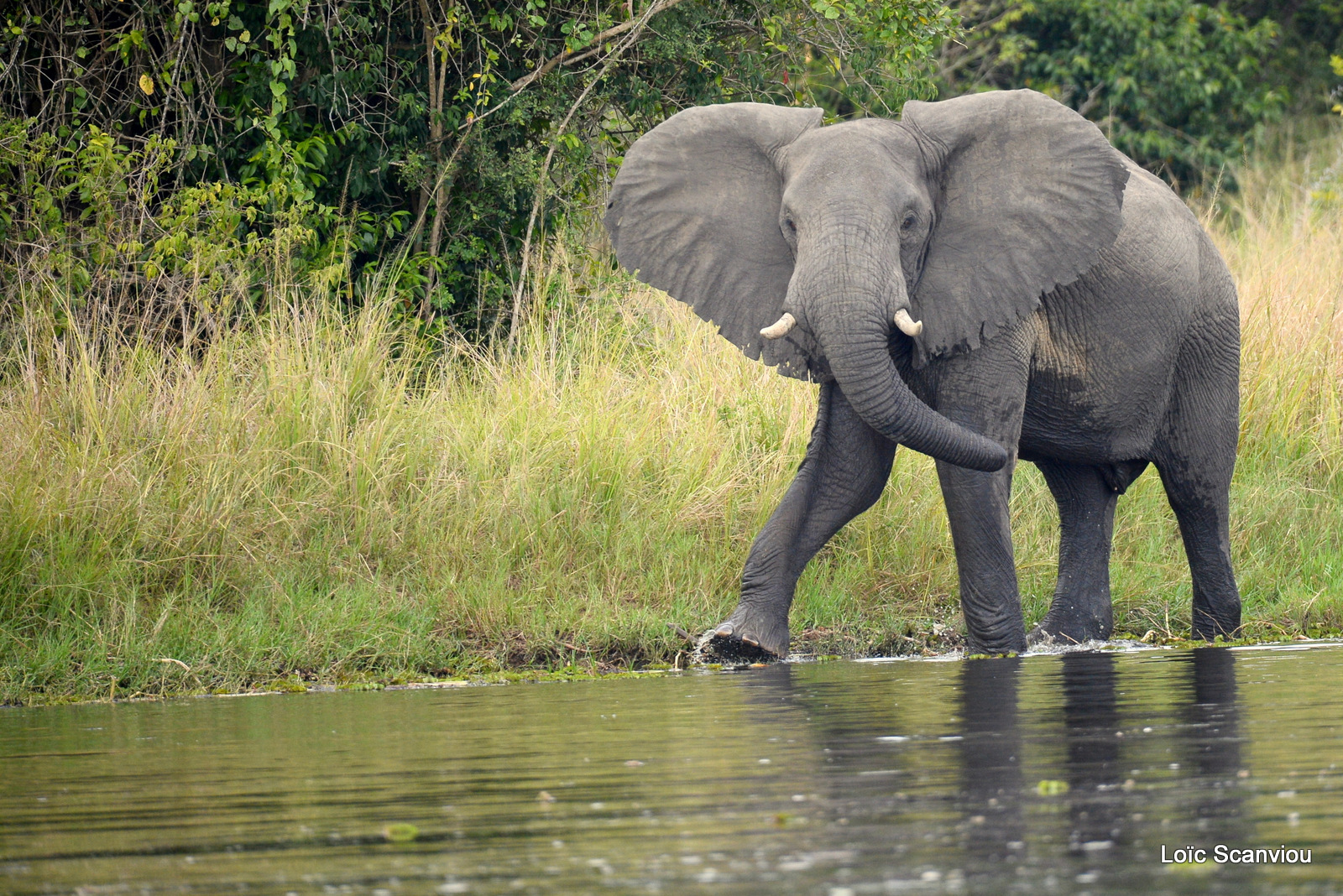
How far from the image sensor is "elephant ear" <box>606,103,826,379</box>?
25.4ft

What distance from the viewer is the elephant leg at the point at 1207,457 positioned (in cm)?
888

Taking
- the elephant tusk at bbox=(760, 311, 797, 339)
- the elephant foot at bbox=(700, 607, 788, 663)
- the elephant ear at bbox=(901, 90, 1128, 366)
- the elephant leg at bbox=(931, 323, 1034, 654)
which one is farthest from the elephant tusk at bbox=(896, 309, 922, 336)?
the elephant foot at bbox=(700, 607, 788, 663)

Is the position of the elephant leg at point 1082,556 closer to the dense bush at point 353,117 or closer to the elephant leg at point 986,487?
the elephant leg at point 986,487

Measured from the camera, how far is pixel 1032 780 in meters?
4.28

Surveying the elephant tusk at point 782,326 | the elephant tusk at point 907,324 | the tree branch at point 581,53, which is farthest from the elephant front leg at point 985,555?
the tree branch at point 581,53

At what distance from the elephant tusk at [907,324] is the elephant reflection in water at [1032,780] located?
1290 mm

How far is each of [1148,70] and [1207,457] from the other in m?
11.8

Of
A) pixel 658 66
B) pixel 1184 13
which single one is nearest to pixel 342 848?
pixel 658 66

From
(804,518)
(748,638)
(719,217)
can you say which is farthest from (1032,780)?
(719,217)

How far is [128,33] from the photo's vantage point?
11.0 metres

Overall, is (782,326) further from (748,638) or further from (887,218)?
(748,638)

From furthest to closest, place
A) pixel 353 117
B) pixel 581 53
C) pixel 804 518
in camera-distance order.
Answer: pixel 581 53 → pixel 353 117 → pixel 804 518

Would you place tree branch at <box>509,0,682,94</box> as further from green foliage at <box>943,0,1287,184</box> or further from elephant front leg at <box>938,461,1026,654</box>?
green foliage at <box>943,0,1287,184</box>

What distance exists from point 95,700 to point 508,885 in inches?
176
